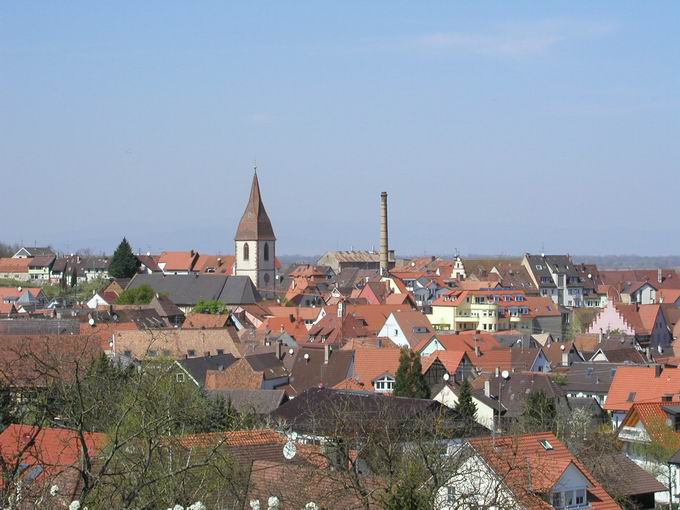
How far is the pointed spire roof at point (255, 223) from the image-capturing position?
115 m

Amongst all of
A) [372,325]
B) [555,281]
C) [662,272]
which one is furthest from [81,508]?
[662,272]

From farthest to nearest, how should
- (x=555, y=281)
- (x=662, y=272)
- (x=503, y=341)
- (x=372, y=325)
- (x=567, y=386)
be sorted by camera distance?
(x=662, y=272), (x=555, y=281), (x=372, y=325), (x=503, y=341), (x=567, y=386)

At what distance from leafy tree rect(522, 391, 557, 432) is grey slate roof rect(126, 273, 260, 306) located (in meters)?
56.8

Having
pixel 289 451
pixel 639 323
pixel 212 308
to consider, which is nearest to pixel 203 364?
pixel 289 451

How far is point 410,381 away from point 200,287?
58027 millimetres

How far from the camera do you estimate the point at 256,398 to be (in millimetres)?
43062

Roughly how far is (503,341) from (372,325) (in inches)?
356

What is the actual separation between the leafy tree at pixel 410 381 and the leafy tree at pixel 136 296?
46.4 metres

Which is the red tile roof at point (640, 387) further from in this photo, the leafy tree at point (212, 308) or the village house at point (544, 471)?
the leafy tree at point (212, 308)

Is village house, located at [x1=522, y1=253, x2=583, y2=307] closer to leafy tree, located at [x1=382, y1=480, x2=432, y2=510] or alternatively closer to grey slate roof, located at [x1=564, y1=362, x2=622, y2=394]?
grey slate roof, located at [x1=564, y1=362, x2=622, y2=394]

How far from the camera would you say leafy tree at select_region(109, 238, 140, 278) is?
4466 inches

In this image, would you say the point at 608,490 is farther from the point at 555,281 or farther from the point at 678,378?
the point at 555,281

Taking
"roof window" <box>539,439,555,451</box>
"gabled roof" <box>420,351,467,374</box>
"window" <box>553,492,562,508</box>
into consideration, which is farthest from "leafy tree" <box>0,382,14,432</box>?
"gabled roof" <box>420,351,467,374</box>

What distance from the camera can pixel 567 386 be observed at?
52.0 m
